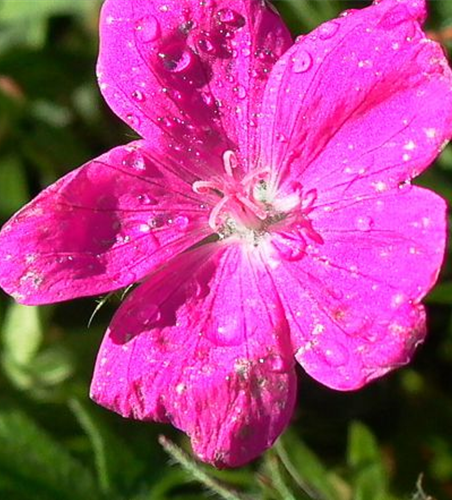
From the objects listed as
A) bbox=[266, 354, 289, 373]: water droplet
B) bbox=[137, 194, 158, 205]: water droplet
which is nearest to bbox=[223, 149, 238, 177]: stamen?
bbox=[137, 194, 158, 205]: water droplet

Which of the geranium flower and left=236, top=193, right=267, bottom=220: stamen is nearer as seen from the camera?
the geranium flower

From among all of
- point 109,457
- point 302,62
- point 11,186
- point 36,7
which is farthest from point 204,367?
point 36,7

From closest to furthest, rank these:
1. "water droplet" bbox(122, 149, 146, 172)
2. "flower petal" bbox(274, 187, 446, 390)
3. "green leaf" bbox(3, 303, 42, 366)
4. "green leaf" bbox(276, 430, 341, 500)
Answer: "flower petal" bbox(274, 187, 446, 390), "water droplet" bbox(122, 149, 146, 172), "green leaf" bbox(276, 430, 341, 500), "green leaf" bbox(3, 303, 42, 366)

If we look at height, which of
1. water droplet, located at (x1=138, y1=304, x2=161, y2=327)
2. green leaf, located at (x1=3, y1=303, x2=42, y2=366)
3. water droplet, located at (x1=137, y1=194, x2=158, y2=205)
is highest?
water droplet, located at (x1=137, y1=194, x2=158, y2=205)

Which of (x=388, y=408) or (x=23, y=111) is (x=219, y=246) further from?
(x=23, y=111)

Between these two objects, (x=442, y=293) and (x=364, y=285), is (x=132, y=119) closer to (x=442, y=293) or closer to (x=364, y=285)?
(x=364, y=285)

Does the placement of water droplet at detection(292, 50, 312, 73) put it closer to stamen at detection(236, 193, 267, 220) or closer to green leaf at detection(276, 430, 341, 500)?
stamen at detection(236, 193, 267, 220)
